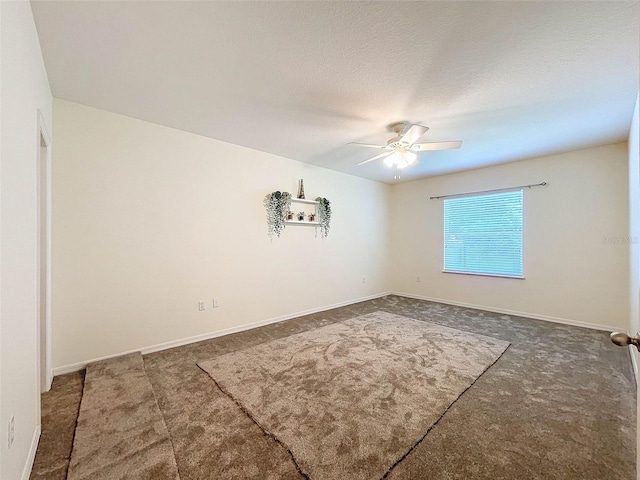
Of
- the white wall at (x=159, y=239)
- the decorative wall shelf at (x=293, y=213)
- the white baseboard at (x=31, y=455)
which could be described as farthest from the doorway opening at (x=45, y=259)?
the decorative wall shelf at (x=293, y=213)

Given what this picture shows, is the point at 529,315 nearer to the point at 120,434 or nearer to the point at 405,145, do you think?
the point at 405,145

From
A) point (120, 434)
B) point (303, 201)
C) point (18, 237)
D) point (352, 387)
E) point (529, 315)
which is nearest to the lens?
point (18, 237)

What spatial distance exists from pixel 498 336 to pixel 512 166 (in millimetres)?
2762

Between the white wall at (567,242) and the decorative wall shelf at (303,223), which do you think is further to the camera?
the decorative wall shelf at (303,223)

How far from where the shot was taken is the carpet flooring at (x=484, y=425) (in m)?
1.44

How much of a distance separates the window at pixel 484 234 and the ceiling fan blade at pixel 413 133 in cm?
272

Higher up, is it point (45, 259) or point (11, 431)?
point (45, 259)

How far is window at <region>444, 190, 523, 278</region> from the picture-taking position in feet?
14.4

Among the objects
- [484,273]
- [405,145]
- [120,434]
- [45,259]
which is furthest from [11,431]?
[484,273]

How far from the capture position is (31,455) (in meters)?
1.47

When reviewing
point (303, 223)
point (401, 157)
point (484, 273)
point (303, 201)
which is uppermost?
point (401, 157)

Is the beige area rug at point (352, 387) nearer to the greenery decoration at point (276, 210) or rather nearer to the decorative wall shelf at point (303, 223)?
the greenery decoration at point (276, 210)

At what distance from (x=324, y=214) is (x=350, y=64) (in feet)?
9.19

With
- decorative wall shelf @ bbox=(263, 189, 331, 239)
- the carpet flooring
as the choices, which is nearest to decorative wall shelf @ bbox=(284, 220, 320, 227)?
decorative wall shelf @ bbox=(263, 189, 331, 239)
